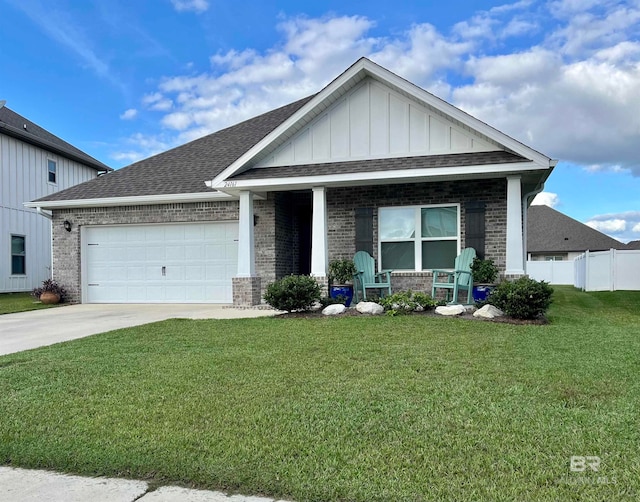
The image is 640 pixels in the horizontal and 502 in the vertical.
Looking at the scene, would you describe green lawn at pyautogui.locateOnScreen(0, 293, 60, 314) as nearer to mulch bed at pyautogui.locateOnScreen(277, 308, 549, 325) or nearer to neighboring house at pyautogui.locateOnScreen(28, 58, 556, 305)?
neighboring house at pyautogui.locateOnScreen(28, 58, 556, 305)

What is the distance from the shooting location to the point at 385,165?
10.1 m

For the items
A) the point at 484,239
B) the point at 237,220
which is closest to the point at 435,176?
the point at 484,239

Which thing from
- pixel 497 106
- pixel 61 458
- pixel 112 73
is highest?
pixel 112 73

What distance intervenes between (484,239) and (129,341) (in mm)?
7464

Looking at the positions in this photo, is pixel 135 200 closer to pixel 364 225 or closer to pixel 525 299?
pixel 364 225

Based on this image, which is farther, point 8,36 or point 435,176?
point 8,36

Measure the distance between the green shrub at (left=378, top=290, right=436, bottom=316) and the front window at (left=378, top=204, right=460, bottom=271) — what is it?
1.91m

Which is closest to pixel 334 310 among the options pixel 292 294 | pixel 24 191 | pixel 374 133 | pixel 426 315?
pixel 292 294

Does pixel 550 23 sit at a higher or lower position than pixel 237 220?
higher

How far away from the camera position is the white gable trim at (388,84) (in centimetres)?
934

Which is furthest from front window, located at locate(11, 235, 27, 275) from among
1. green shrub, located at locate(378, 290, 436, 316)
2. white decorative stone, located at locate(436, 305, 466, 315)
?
white decorative stone, located at locate(436, 305, 466, 315)

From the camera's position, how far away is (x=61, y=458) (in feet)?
9.98

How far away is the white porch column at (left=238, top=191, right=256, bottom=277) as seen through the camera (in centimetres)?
1101

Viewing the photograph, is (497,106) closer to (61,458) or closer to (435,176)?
(435,176)
